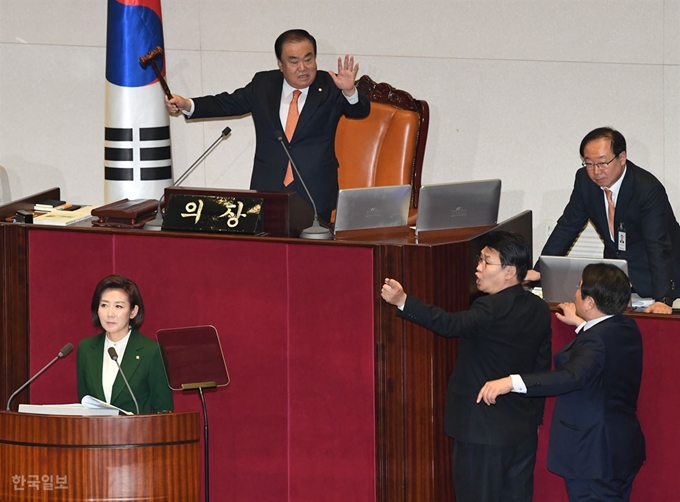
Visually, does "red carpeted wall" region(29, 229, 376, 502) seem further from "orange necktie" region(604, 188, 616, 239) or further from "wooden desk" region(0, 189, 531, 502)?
"orange necktie" region(604, 188, 616, 239)

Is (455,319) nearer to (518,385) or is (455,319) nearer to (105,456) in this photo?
(518,385)

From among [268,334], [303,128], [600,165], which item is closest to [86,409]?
[268,334]

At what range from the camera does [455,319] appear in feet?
12.6

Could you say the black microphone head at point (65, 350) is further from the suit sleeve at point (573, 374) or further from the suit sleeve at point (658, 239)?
the suit sleeve at point (658, 239)

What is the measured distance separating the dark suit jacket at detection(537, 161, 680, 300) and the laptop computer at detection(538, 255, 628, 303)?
0.37 m

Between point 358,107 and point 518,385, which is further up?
point 358,107

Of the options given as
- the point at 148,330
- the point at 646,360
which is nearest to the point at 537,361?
the point at 646,360

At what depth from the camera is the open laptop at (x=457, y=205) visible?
14.0ft

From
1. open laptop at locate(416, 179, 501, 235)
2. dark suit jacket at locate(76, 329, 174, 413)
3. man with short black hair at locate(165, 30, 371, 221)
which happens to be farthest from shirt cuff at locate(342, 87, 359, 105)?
dark suit jacket at locate(76, 329, 174, 413)

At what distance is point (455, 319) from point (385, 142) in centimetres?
199

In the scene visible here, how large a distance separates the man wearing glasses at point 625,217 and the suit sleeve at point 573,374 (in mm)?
649

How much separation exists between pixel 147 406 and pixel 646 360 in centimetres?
167

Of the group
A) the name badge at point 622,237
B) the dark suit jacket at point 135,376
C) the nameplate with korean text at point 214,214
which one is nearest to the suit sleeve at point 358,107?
the nameplate with korean text at point 214,214

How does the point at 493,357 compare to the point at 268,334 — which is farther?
the point at 268,334
